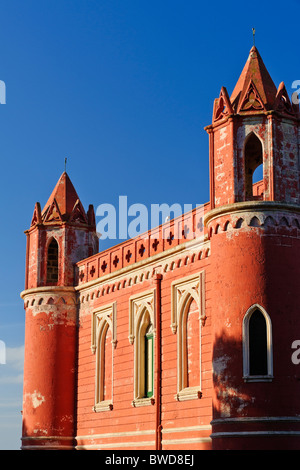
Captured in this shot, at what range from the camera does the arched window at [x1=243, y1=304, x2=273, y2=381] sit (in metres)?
21.2

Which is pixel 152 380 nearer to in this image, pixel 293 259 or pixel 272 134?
pixel 293 259

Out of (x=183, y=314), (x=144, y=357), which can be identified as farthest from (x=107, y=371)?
(x=183, y=314)

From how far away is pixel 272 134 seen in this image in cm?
2273

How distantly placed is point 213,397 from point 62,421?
10.1 metres

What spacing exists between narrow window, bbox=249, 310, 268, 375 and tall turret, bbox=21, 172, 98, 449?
1112cm

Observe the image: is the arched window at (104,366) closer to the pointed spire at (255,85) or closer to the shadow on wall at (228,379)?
the shadow on wall at (228,379)

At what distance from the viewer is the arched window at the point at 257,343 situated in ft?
69.5

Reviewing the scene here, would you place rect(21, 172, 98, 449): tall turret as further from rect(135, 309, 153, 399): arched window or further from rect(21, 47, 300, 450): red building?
rect(135, 309, 153, 399): arched window

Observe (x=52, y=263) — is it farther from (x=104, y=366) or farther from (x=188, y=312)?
(x=188, y=312)

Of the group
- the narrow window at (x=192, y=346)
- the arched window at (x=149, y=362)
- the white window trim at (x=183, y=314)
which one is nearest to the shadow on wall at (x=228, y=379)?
the white window trim at (x=183, y=314)

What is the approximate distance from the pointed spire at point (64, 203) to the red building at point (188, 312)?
0.05 meters

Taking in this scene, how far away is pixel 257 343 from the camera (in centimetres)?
2147

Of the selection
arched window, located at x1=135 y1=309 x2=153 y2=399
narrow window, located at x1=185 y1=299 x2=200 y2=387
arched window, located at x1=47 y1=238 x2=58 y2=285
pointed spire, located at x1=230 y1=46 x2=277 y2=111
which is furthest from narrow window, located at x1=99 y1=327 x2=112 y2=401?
pointed spire, located at x1=230 y1=46 x2=277 y2=111

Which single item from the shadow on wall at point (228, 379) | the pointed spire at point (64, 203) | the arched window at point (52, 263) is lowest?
the shadow on wall at point (228, 379)
